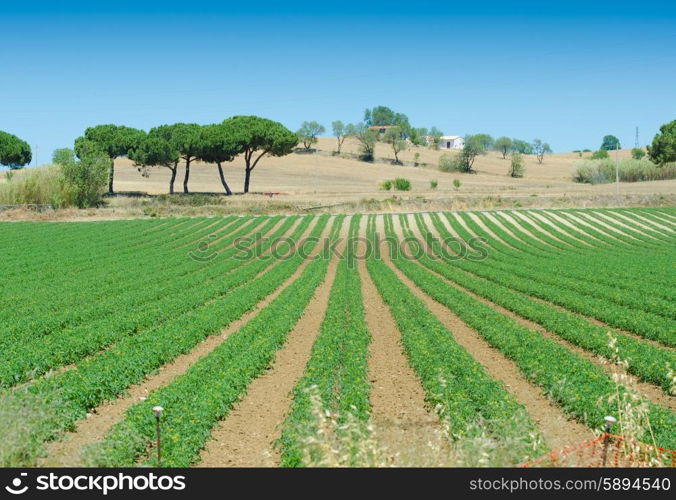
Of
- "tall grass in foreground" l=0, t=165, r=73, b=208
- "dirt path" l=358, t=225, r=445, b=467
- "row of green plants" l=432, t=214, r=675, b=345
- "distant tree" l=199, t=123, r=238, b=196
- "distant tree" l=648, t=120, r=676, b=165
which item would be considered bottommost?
"dirt path" l=358, t=225, r=445, b=467

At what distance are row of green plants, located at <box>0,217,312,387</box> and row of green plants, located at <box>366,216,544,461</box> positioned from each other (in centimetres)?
795

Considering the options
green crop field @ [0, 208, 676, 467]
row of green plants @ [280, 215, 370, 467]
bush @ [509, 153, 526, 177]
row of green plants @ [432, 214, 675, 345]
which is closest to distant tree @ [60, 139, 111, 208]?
green crop field @ [0, 208, 676, 467]

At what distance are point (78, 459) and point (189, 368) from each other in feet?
18.6

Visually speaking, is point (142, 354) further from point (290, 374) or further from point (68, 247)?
point (68, 247)

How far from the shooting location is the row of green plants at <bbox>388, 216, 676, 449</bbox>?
34.8ft

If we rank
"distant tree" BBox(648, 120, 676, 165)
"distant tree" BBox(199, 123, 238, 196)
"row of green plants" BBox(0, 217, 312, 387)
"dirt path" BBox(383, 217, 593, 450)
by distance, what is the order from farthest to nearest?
1. "distant tree" BBox(648, 120, 676, 165)
2. "distant tree" BBox(199, 123, 238, 196)
3. "row of green plants" BBox(0, 217, 312, 387)
4. "dirt path" BBox(383, 217, 593, 450)

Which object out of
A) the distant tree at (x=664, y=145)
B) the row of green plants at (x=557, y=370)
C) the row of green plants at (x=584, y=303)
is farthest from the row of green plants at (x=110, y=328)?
the distant tree at (x=664, y=145)

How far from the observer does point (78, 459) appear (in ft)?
26.9

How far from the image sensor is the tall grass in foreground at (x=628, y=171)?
112500 mm

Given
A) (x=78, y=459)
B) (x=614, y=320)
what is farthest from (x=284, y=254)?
(x=78, y=459)

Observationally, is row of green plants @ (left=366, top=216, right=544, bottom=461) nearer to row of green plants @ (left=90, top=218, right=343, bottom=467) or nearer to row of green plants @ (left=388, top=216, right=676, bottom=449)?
row of green plants @ (left=388, top=216, right=676, bottom=449)

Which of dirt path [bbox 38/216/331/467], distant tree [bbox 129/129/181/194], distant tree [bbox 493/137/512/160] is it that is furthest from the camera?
distant tree [bbox 493/137/512/160]
